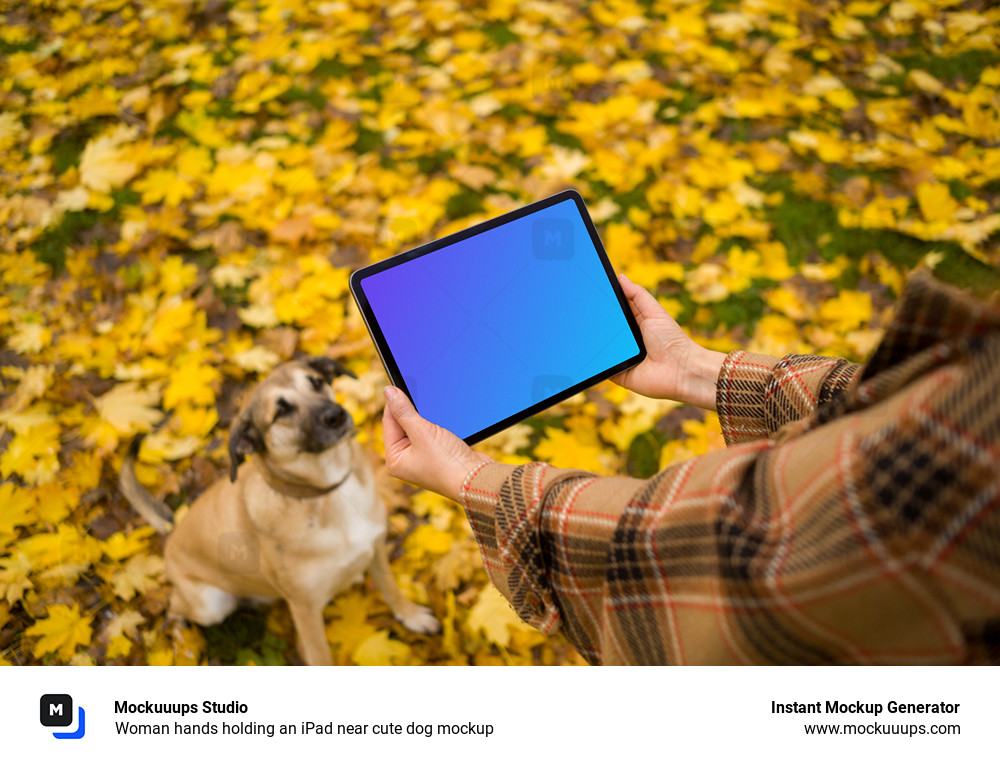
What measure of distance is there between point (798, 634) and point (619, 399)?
77.6 inches

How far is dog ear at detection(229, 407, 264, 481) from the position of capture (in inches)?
71.5

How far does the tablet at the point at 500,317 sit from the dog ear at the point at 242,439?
22.5 inches

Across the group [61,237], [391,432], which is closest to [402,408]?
[391,432]

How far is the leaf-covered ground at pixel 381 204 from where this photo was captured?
244 centimetres

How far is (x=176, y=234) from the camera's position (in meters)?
3.25

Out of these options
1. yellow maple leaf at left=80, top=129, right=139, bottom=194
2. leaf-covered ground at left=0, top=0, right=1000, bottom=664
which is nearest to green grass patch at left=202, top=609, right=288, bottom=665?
leaf-covered ground at left=0, top=0, right=1000, bottom=664

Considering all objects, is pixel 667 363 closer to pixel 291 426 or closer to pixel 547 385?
pixel 547 385

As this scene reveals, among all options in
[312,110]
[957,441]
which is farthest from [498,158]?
[957,441]

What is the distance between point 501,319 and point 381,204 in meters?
1.91

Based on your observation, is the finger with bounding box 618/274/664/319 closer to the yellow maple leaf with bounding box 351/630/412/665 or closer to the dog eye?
the dog eye

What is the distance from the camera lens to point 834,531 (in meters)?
0.74

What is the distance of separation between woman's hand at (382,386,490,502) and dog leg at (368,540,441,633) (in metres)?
0.75
